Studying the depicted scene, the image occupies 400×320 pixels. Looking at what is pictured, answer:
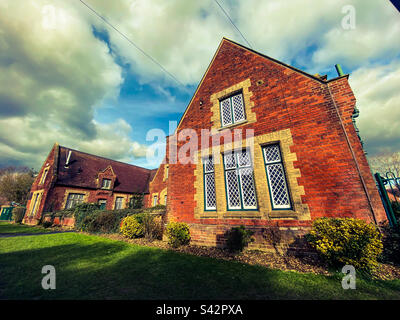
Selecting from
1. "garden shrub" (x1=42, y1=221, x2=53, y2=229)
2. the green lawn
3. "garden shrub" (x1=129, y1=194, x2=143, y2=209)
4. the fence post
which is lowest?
the green lawn

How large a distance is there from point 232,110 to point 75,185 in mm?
22732

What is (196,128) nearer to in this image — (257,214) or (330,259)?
(257,214)

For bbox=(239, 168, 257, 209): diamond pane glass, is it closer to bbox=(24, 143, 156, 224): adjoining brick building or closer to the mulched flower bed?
the mulched flower bed

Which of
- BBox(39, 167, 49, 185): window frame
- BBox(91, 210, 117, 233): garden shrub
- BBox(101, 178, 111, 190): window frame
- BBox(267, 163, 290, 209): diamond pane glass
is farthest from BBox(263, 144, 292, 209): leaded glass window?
BBox(39, 167, 49, 185): window frame

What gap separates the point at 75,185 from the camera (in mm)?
21109

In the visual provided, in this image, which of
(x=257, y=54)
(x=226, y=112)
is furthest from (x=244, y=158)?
(x=257, y=54)

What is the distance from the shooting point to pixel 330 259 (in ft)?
14.3

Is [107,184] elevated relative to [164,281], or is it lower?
elevated

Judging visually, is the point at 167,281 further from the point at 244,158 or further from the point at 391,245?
the point at 391,245

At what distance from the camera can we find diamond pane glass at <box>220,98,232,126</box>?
27.1 feet

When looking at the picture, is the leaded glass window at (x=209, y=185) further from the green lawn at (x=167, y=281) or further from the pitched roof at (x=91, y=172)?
the pitched roof at (x=91, y=172)

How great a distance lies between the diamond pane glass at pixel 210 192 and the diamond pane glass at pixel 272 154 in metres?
2.64

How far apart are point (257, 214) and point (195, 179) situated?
3.34 meters

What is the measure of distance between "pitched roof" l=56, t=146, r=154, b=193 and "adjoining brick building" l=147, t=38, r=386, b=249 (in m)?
19.7
